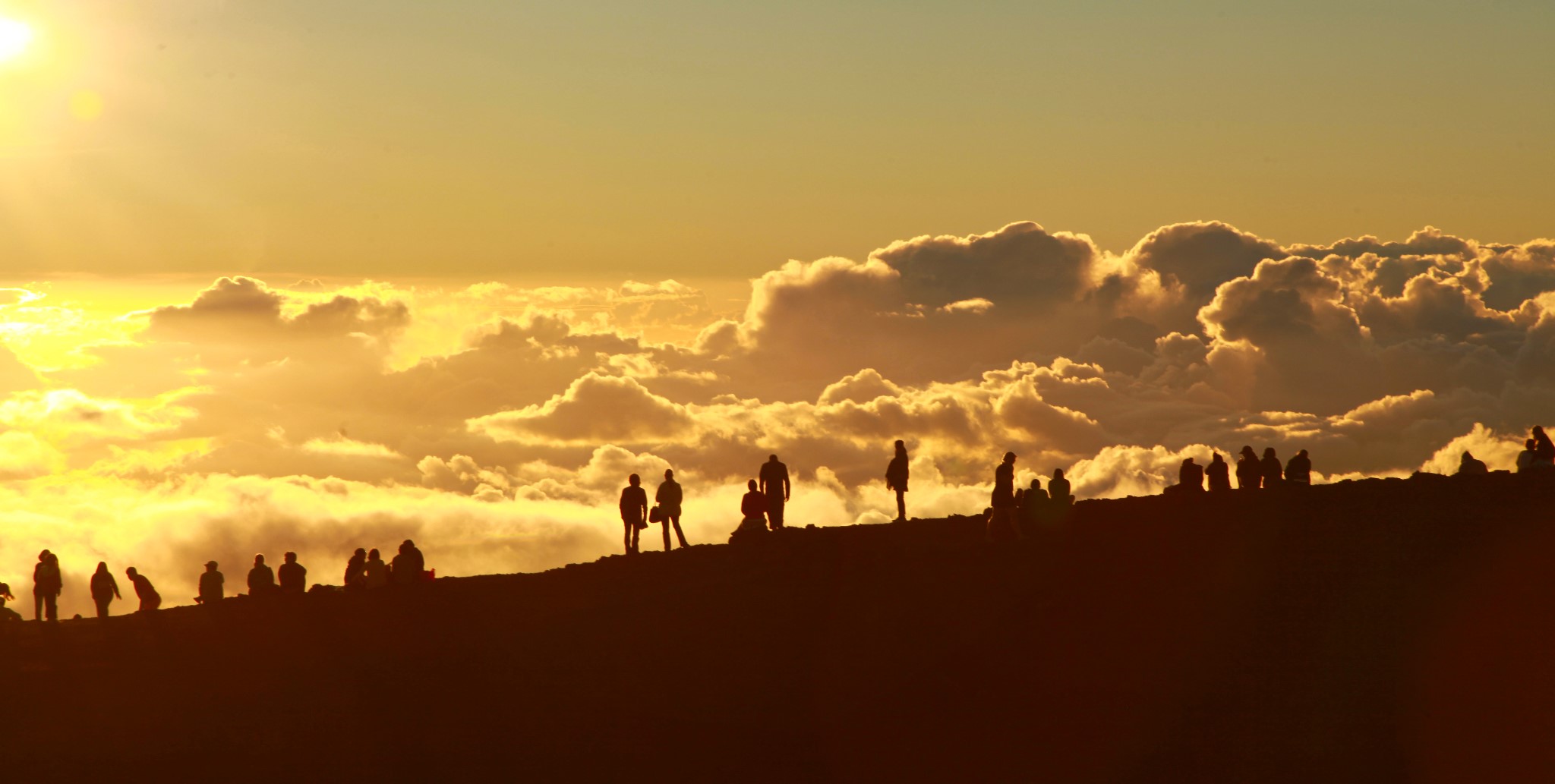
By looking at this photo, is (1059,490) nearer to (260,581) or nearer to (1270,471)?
(1270,471)

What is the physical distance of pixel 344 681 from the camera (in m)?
24.4

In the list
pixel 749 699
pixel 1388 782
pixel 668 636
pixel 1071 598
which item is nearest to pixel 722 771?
pixel 749 699

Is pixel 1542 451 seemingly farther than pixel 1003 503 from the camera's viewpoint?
Yes

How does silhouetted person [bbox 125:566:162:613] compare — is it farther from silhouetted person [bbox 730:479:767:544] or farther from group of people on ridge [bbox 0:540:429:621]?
silhouetted person [bbox 730:479:767:544]

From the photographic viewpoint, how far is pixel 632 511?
97.0 feet

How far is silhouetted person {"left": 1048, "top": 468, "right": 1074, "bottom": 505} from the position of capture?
27.3 m

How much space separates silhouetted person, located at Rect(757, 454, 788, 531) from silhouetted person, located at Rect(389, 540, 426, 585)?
7205mm

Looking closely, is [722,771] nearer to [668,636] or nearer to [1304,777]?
[668,636]

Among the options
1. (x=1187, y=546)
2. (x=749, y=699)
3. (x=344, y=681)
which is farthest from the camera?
(x=1187, y=546)

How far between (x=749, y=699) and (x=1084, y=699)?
512 centimetres

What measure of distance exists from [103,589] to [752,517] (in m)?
13.2

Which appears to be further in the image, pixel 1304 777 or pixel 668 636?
pixel 668 636

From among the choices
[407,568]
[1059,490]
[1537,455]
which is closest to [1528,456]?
[1537,455]

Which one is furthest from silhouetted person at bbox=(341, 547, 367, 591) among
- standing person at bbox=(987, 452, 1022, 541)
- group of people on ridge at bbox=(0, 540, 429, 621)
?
standing person at bbox=(987, 452, 1022, 541)
